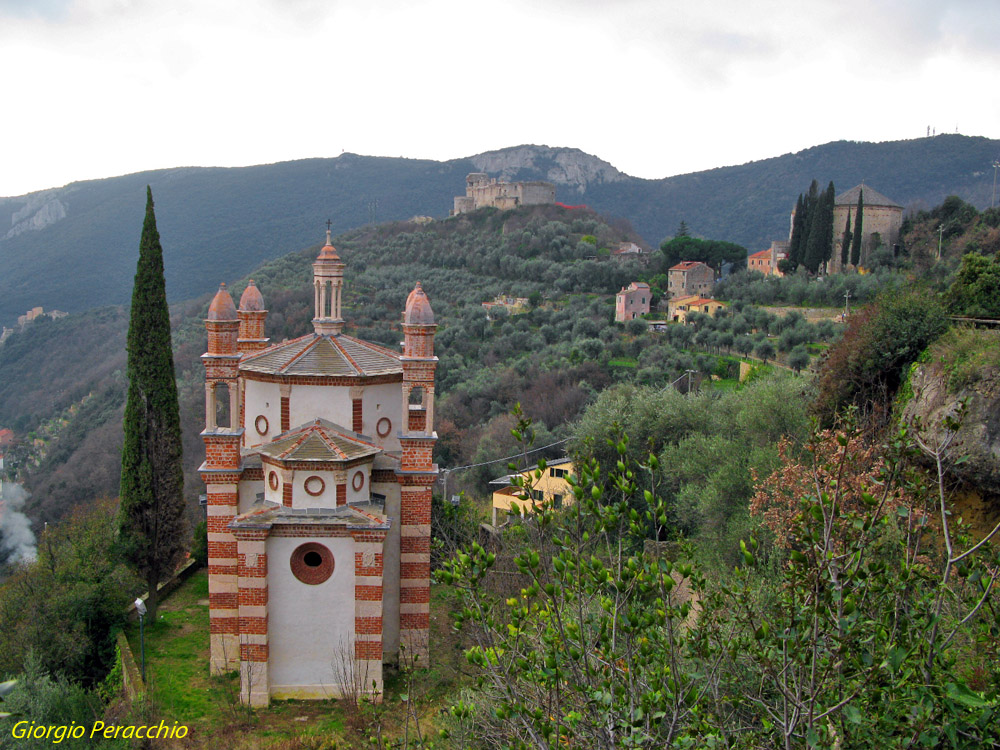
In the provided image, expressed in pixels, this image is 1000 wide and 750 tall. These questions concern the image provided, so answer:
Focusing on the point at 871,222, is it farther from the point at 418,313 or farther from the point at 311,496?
the point at 311,496

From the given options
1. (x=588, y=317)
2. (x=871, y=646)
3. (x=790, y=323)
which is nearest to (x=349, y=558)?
(x=871, y=646)

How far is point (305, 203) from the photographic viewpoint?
102938mm

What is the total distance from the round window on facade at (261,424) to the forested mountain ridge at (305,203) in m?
66.5

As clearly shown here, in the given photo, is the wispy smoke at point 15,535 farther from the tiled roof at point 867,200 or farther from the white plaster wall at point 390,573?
the tiled roof at point 867,200

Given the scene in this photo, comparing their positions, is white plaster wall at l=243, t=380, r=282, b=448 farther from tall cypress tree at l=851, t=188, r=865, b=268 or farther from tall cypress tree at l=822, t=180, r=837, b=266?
tall cypress tree at l=851, t=188, r=865, b=268

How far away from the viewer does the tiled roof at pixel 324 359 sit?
14078 mm

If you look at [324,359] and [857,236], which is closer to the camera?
[324,359]

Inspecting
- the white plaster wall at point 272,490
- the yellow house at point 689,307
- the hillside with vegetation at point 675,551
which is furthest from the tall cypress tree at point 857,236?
the white plaster wall at point 272,490

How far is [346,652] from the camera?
13.0 m

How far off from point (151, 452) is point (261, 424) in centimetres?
578

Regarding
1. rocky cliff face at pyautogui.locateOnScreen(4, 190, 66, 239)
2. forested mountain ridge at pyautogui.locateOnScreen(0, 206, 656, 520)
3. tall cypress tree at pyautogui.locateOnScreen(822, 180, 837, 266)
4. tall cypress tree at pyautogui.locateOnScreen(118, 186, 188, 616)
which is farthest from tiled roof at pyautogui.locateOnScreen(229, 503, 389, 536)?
rocky cliff face at pyautogui.locateOnScreen(4, 190, 66, 239)

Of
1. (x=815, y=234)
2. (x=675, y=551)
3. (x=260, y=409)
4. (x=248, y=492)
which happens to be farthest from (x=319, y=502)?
(x=815, y=234)

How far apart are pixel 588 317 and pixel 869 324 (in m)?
33.2

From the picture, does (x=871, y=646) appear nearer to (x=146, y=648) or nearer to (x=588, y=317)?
(x=146, y=648)
